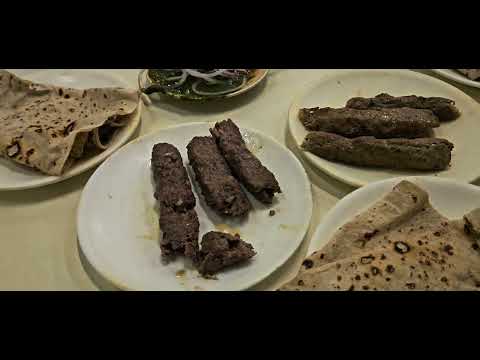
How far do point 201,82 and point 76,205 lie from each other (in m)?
1.47

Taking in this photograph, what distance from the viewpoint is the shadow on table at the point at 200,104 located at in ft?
11.8

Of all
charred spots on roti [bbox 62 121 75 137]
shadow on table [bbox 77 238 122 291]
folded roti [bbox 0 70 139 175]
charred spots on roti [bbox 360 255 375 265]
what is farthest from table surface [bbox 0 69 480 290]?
charred spots on roti [bbox 360 255 375 265]

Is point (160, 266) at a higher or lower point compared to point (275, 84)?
lower

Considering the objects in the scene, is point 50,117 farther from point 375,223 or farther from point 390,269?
point 390,269

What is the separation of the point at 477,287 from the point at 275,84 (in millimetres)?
2328

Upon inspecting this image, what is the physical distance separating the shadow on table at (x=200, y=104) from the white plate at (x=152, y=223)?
45 cm

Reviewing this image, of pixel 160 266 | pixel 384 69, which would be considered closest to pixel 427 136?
pixel 384 69

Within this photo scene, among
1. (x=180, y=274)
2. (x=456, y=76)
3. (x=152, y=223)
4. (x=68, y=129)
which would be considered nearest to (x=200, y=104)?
(x=68, y=129)

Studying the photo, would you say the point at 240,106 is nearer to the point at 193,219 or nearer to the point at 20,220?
the point at 193,219

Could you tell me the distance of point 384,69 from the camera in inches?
141

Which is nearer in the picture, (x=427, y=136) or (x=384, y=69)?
(x=427, y=136)

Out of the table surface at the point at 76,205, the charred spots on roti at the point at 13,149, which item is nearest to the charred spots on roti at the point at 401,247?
the table surface at the point at 76,205

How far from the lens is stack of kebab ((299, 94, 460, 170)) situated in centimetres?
284

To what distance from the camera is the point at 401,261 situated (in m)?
2.12
